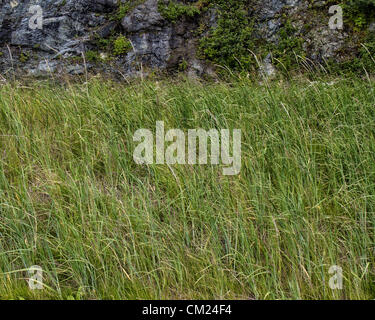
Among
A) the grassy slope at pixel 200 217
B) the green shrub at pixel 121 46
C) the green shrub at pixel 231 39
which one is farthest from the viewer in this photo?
the green shrub at pixel 121 46

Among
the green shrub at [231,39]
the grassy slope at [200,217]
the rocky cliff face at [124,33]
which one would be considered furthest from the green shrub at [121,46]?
the grassy slope at [200,217]

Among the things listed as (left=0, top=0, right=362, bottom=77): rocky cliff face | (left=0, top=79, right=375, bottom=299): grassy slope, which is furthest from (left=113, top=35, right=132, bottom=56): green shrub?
(left=0, top=79, right=375, bottom=299): grassy slope

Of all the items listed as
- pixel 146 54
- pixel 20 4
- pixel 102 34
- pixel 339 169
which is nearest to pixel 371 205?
pixel 339 169

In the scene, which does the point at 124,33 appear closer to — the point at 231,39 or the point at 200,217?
the point at 231,39

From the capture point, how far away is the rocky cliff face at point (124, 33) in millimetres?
6992

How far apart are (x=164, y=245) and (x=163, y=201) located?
588 mm

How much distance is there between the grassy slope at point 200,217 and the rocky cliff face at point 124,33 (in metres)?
3.50

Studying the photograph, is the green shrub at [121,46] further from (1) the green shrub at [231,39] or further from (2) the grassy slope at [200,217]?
(2) the grassy slope at [200,217]

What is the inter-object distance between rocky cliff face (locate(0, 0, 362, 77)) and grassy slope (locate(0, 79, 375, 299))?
11.5ft

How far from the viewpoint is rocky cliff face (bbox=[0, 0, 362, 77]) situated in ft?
22.9

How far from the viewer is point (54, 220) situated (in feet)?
9.10

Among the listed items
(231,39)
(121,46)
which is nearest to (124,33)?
(121,46)

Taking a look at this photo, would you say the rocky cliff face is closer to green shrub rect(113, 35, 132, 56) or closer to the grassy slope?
green shrub rect(113, 35, 132, 56)

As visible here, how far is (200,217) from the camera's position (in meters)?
2.70
